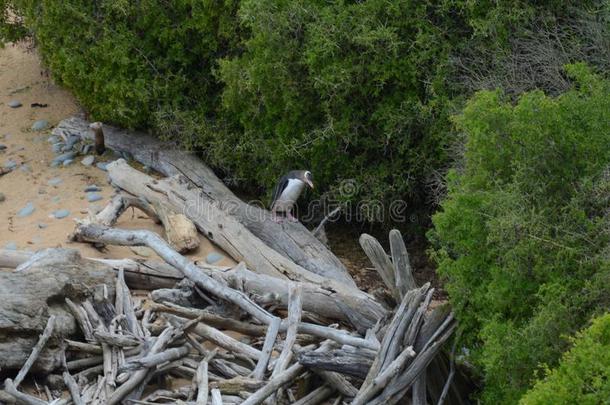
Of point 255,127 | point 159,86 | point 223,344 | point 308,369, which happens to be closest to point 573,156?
point 308,369

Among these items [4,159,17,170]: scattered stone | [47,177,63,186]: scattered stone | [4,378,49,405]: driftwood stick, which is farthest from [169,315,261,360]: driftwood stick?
[4,159,17,170]: scattered stone

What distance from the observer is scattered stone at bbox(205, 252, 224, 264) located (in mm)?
11524

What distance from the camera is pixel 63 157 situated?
48.4ft

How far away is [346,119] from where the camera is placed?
1288 centimetres

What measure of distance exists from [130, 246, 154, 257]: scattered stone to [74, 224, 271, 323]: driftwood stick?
29 centimetres

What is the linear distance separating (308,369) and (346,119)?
15.8ft

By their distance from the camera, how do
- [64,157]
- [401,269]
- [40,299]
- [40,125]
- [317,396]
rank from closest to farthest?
[317,396] → [40,299] → [401,269] → [64,157] → [40,125]

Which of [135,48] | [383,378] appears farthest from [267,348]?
[135,48]

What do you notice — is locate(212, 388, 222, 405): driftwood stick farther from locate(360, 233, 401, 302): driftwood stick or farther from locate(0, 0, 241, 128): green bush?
locate(0, 0, 241, 128): green bush

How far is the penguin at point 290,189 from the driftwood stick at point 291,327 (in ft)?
11.1

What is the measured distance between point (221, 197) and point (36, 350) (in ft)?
16.7

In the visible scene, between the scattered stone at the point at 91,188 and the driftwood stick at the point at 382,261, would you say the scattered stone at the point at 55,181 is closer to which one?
the scattered stone at the point at 91,188

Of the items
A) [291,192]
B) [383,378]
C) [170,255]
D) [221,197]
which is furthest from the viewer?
[221,197]

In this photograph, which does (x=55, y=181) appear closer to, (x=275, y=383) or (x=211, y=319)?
(x=211, y=319)
